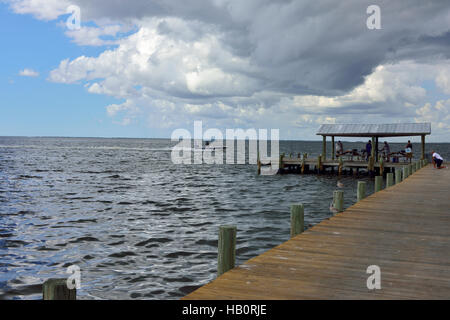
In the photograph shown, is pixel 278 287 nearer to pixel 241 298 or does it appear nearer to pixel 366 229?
pixel 241 298

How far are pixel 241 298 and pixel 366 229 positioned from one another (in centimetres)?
482

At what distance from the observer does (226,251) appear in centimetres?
585

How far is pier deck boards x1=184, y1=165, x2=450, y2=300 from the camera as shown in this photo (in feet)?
15.8

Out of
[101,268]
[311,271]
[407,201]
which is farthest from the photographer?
[407,201]

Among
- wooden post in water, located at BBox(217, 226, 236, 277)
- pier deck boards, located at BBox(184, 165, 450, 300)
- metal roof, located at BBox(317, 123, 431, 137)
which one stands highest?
metal roof, located at BBox(317, 123, 431, 137)

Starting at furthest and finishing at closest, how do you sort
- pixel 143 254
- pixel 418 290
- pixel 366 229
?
pixel 143 254 → pixel 366 229 → pixel 418 290

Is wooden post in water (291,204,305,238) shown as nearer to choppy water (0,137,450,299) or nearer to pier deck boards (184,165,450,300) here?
pier deck boards (184,165,450,300)

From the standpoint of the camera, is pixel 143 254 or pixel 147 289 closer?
pixel 147 289

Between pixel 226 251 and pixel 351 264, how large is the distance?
184 cm

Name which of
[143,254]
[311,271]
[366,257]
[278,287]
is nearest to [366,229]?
[366,257]

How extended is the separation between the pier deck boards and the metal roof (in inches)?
1025

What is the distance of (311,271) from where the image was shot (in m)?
5.55

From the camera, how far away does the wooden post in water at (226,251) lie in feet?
18.9

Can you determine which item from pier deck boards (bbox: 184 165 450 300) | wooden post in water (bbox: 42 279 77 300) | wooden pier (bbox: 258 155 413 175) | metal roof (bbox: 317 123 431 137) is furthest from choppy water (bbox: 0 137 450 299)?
metal roof (bbox: 317 123 431 137)
